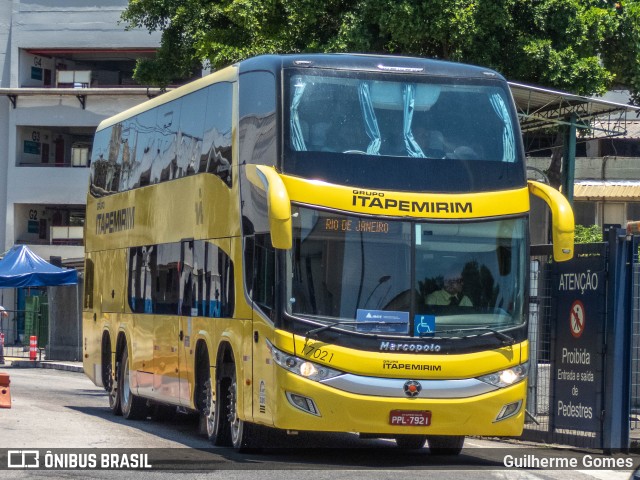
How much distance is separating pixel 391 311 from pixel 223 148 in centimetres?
330

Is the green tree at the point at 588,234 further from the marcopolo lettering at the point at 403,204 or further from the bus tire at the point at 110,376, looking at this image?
the marcopolo lettering at the point at 403,204

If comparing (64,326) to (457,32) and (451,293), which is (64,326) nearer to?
(457,32)

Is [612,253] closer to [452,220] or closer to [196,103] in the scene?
[452,220]

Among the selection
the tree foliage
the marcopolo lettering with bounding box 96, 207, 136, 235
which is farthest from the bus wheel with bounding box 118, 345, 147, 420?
the tree foliage

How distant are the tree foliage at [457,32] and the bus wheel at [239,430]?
1253cm

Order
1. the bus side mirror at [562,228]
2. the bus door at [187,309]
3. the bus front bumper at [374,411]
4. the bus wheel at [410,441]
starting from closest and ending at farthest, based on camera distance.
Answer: the bus front bumper at [374,411]
the bus side mirror at [562,228]
the bus wheel at [410,441]
the bus door at [187,309]

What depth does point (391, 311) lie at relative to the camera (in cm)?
1377

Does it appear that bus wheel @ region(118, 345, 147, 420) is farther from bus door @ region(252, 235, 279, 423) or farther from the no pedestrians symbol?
the no pedestrians symbol

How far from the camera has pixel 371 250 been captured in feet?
45.4

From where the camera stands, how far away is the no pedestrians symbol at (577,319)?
52.6 feet

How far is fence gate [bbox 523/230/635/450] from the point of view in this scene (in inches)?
606

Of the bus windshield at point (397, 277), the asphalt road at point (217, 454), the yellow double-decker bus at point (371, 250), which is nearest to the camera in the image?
the asphalt road at point (217, 454)

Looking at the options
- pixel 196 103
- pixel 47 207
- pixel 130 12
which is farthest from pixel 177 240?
pixel 47 207

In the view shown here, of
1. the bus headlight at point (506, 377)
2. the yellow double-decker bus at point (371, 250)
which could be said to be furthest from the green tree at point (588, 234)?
the bus headlight at point (506, 377)
